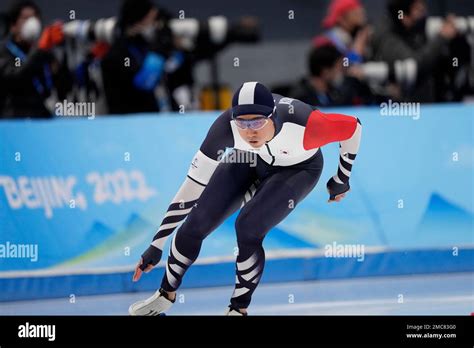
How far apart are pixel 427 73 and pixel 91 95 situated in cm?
262

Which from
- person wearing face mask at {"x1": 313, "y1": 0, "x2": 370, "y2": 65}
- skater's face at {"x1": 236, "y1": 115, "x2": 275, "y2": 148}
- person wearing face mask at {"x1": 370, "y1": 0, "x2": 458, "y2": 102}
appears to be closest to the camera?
skater's face at {"x1": 236, "y1": 115, "x2": 275, "y2": 148}

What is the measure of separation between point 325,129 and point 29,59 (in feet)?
7.75

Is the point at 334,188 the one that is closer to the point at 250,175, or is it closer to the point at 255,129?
the point at 250,175

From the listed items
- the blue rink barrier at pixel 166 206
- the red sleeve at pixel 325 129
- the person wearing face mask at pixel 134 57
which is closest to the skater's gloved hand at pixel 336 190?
the blue rink barrier at pixel 166 206

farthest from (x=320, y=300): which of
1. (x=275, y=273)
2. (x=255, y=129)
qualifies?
(x=255, y=129)

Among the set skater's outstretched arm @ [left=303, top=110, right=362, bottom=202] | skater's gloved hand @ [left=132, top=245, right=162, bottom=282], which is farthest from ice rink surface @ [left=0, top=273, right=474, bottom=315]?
skater's outstretched arm @ [left=303, top=110, right=362, bottom=202]

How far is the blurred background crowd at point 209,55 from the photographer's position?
950 cm

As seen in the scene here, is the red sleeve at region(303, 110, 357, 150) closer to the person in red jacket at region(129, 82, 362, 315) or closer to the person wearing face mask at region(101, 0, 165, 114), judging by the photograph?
the person in red jacket at region(129, 82, 362, 315)

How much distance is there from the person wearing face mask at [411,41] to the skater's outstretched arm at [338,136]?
138cm

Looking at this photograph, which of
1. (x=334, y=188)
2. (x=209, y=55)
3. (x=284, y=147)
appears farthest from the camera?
(x=209, y=55)

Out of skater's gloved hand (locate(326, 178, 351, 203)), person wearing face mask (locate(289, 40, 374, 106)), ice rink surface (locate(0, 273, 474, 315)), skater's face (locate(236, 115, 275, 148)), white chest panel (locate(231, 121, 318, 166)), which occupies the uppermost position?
person wearing face mask (locate(289, 40, 374, 106))

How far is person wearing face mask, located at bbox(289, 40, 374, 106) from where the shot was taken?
9.47 meters

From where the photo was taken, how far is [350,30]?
9.88 metres

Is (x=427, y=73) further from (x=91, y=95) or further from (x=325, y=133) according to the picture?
(x=91, y=95)
